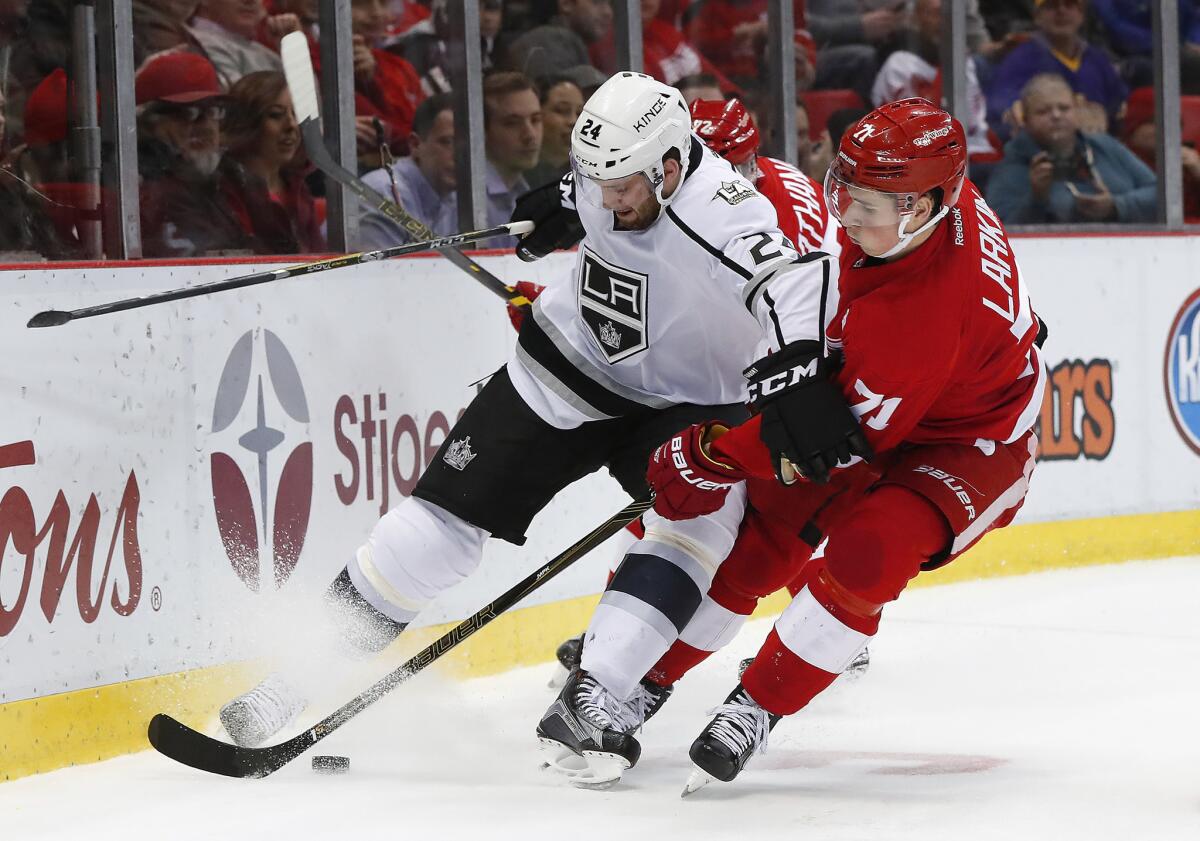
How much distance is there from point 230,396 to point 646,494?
867mm

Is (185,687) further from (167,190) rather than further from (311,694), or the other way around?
(167,190)

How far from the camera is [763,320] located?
101 inches

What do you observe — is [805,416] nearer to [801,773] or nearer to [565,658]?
[801,773]

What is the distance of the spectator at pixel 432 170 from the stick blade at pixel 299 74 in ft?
1.77

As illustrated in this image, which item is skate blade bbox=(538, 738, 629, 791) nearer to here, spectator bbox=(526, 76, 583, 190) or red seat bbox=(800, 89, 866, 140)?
spectator bbox=(526, 76, 583, 190)

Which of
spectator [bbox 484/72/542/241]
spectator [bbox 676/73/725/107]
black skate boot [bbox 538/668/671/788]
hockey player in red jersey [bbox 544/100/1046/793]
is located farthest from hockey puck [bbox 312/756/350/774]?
spectator [bbox 676/73/725/107]

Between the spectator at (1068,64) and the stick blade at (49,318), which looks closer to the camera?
the stick blade at (49,318)

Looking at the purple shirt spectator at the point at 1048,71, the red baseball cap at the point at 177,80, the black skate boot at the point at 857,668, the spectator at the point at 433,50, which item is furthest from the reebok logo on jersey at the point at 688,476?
the purple shirt spectator at the point at 1048,71

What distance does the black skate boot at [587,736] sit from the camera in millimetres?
2646

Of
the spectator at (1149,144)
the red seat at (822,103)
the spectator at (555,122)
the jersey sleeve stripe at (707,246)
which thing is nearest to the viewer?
the jersey sleeve stripe at (707,246)

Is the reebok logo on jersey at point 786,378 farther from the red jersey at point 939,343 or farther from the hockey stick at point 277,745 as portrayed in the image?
the hockey stick at point 277,745

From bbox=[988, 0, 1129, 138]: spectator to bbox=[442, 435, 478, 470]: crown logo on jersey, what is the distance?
3.30m

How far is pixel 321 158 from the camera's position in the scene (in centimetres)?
364

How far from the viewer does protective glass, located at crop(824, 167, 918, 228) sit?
95.3 inches
